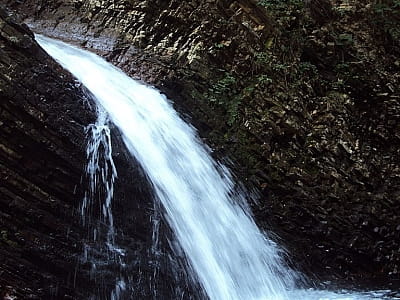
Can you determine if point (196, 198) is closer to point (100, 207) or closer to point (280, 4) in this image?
point (100, 207)

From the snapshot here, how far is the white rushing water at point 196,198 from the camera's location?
13.9ft

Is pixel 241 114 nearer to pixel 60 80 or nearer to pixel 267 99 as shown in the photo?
pixel 267 99

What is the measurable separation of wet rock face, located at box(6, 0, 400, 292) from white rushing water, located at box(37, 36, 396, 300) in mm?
374

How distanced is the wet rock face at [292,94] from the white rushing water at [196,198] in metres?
0.37


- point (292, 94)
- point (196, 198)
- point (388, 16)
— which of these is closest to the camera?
point (196, 198)

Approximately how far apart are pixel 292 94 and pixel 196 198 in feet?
7.54

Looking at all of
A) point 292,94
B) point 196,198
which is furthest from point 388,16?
point 196,198

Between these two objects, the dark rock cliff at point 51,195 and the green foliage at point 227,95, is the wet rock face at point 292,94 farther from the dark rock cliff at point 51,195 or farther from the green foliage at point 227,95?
the dark rock cliff at point 51,195

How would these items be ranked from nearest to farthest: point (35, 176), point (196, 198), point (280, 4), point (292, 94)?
1. point (35, 176)
2. point (196, 198)
3. point (292, 94)
4. point (280, 4)

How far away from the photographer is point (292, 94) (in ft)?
19.7

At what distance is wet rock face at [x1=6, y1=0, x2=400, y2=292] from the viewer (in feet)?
17.8

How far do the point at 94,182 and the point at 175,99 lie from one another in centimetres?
213

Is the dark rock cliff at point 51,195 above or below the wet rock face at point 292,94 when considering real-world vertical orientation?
below

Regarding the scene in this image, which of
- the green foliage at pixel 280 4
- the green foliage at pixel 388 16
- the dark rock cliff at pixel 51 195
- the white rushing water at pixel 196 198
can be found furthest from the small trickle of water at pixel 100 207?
the green foliage at pixel 388 16
